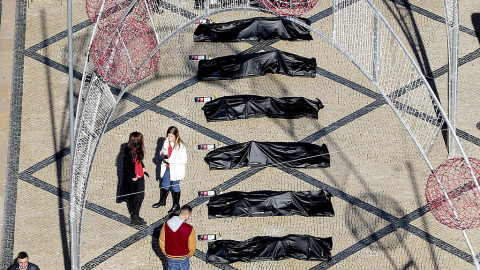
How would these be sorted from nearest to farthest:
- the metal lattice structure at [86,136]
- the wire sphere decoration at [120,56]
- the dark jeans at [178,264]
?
the dark jeans at [178,264]
the metal lattice structure at [86,136]
the wire sphere decoration at [120,56]

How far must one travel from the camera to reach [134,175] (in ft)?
45.3

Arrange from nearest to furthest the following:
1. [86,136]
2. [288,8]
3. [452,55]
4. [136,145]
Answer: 1. [86,136]
2. [136,145]
3. [288,8]
4. [452,55]

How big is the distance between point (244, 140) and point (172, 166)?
2.13m

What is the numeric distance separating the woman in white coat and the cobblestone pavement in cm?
28

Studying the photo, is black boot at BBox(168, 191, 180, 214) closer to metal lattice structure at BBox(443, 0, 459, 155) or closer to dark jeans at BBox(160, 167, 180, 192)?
dark jeans at BBox(160, 167, 180, 192)

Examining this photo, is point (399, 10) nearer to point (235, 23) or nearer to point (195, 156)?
point (235, 23)

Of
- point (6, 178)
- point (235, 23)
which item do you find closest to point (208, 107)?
point (235, 23)

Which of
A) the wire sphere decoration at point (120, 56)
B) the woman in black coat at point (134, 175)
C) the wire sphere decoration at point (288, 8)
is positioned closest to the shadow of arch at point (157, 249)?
the woman in black coat at point (134, 175)

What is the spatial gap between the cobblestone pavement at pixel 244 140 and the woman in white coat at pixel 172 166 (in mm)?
284

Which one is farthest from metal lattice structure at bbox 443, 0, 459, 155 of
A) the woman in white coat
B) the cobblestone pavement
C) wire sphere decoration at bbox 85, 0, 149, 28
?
wire sphere decoration at bbox 85, 0, 149, 28

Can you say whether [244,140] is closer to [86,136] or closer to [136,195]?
[136,195]

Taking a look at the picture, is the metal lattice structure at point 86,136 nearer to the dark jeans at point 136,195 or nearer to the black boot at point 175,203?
the dark jeans at point 136,195

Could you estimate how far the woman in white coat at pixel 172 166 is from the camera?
13836 mm

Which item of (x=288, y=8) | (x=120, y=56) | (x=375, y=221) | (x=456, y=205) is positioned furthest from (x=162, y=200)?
(x=456, y=205)
